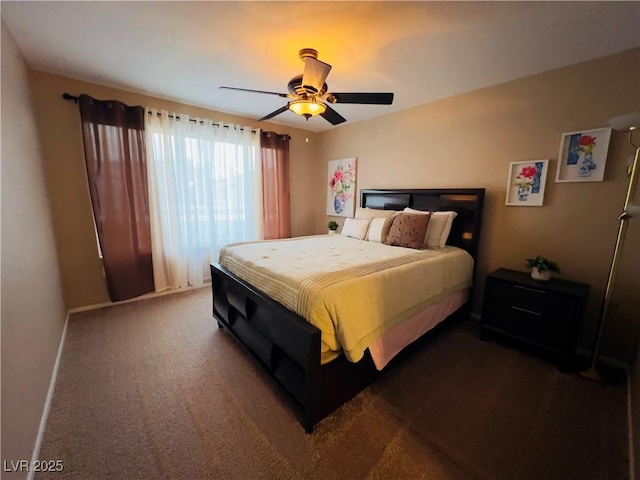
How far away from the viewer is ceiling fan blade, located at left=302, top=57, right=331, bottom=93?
5.30ft

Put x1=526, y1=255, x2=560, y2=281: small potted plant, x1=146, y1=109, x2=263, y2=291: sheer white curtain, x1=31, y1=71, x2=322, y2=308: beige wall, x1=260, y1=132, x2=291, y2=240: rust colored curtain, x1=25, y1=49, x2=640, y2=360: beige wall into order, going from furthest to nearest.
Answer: x1=260, y1=132, x2=291, y2=240: rust colored curtain
x1=146, y1=109, x2=263, y2=291: sheer white curtain
x1=31, y1=71, x2=322, y2=308: beige wall
x1=526, y1=255, x2=560, y2=281: small potted plant
x1=25, y1=49, x2=640, y2=360: beige wall

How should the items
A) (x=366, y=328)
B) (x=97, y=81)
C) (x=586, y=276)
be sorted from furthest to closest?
1. (x=97, y=81)
2. (x=586, y=276)
3. (x=366, y=328)

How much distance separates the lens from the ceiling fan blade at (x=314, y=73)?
1614mm

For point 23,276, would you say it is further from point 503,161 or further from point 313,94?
point 503,161

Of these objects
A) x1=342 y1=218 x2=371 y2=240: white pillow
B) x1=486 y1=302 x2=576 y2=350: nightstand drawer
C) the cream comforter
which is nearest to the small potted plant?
x1=486 y1=302 x2=576 y2=350: nightstand drawer

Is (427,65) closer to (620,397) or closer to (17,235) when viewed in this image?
(620,397)

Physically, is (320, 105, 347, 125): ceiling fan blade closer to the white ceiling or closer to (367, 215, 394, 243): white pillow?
the white ceiling

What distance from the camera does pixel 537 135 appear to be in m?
2.31

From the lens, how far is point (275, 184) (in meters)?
4.18

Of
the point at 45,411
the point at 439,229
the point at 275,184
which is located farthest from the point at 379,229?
the point at 45,411

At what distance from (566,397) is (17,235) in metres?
3.65

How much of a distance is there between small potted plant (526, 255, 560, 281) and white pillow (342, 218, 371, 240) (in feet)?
5.44

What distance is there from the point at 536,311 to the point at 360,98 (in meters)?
2.26

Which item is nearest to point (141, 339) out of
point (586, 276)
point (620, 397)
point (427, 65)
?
point (427, 65)
